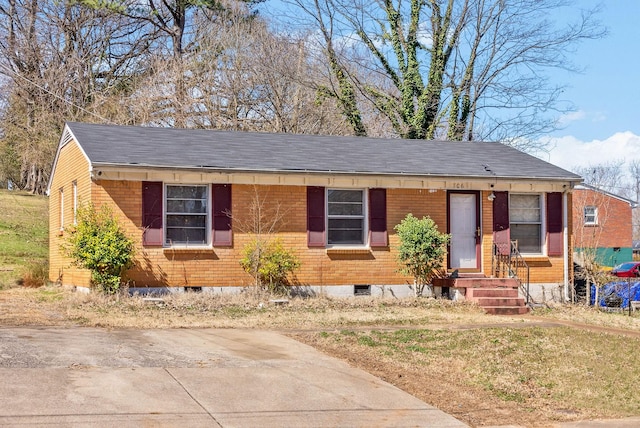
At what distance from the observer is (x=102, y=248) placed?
17391 mm

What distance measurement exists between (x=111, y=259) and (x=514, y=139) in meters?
21.4

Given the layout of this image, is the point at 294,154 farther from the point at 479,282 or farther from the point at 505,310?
the point at 505,310

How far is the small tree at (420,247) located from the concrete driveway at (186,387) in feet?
25.7

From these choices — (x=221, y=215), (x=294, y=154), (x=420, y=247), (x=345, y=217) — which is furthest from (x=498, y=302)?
(x=221, y=215)

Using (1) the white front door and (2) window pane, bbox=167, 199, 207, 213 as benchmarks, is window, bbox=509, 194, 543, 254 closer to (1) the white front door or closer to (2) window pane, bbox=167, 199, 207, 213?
(1) the white front door

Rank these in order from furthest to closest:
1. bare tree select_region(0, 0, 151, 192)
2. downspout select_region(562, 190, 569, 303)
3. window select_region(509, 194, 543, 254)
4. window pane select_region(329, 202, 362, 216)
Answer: bare tree select_region(0, 0, 151, 192)
downspout select_region(562, 190, 569, 303)
window select_region(509, 194, 543, 254)
window pane select_region(329, 202, 362, 216)

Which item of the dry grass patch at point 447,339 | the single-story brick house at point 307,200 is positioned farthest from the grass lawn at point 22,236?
the dry grass patch at point 447,339

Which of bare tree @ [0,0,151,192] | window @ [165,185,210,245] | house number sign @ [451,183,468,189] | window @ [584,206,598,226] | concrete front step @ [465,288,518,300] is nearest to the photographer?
window @ [165,185,210,245]

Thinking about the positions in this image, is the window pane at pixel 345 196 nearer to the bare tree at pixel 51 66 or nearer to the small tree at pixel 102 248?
the small tree at pixel 102 248

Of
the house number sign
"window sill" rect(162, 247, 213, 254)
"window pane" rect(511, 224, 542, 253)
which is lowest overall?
"window sill" rect(162, 247, 213, 254)

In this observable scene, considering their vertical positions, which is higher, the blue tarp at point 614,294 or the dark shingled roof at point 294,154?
the dark shingled roof at point 294,154

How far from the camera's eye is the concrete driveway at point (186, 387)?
797 cm

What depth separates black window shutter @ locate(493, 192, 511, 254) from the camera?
20953 mm

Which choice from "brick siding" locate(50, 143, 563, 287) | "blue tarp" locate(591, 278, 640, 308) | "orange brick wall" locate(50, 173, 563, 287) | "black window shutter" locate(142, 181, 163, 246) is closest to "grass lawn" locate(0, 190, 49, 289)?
"brick siding" locate(50, 143, 563, 287)
